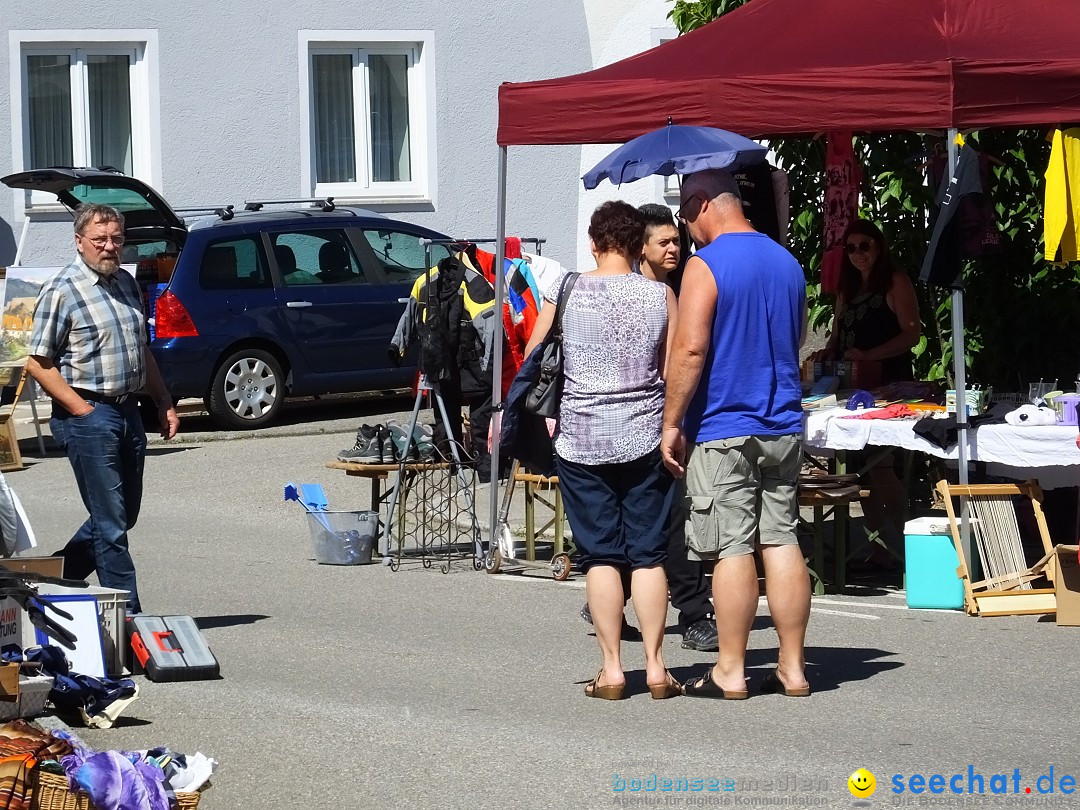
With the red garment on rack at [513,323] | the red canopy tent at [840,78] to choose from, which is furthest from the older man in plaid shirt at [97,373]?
the red garment on rack at [513,323]

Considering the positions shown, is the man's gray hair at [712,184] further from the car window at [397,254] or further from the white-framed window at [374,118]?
the white-framed window at [374,118]

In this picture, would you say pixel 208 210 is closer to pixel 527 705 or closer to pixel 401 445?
pixel 401 445

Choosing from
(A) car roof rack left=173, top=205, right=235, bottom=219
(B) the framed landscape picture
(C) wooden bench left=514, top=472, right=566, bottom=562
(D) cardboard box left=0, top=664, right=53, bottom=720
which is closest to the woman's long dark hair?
(C) wooden bench left=514, top=472, right=566, bottom=562

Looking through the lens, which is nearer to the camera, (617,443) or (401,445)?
(617,443)

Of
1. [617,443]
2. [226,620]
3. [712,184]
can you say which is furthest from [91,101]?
[617,443]

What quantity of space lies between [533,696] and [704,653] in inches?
44.2

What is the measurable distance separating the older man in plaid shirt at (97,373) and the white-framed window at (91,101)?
11.1 meters

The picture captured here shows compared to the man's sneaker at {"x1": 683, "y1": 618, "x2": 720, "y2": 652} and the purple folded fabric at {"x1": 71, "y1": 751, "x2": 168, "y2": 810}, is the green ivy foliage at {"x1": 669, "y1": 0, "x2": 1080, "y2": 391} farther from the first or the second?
the purple folded fabric at {"x1": 71, "y1": 751, "x2": 168, "y2": 810}

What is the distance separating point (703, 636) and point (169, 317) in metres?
8.56

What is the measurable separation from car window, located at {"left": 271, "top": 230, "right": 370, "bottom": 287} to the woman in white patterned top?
367 inches

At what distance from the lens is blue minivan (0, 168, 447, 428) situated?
15.2 m

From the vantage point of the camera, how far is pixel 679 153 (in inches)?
329

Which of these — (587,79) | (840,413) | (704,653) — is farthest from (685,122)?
(704,653)

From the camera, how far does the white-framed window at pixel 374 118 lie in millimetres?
19438
